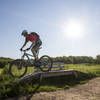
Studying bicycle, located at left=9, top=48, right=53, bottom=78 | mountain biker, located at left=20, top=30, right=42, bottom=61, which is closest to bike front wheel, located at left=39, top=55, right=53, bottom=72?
bicycle, located at left=9, top=48, right=53, bottom=78

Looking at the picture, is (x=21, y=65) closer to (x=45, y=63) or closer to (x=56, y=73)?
(x=45, y=63)

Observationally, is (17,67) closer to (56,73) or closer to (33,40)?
(33,40)

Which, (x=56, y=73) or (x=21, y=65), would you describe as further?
(x=56, y=73)

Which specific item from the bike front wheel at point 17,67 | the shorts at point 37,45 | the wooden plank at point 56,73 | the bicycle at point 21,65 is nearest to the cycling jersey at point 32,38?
the shorts at point 37,45

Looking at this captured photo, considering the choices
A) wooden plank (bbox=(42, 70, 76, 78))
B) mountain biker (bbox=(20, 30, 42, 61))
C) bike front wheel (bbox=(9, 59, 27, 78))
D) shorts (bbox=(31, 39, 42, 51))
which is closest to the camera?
bike front wheel (bbox=(9, 59, 27, 78))

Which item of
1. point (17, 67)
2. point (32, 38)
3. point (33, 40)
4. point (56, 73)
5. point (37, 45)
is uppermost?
point (32, 38)

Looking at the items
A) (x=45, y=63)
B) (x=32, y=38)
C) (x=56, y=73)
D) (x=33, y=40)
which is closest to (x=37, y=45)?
(x=33, y=40)

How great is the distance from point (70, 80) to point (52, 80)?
62.4 inches

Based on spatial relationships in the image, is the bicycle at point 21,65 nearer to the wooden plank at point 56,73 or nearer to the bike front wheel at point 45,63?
the bike front wheel at point 45,63

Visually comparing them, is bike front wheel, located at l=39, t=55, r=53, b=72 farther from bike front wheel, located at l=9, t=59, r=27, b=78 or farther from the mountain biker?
bike front wheel, located at l=9, t=59, r=27, b=78

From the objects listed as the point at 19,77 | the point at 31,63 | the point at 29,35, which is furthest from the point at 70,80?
the point at 29,35

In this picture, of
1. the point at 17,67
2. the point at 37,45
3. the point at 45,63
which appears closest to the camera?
the point at 17,67

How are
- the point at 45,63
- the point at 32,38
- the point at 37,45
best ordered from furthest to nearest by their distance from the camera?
the point at 45,63 → the point at 37,45 → the point at 32,38

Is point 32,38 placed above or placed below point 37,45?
above
